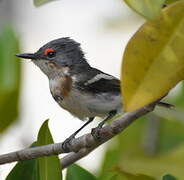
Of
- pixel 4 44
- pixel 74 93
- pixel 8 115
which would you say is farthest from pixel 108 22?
pixel 8 115

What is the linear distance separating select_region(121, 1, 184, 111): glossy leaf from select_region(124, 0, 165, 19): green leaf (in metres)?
0.13

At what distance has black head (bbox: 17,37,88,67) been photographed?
479 centimetres

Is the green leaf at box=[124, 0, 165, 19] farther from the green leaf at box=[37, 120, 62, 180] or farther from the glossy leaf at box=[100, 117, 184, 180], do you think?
the glossy leaf at box=[100, 117, 184, 180]

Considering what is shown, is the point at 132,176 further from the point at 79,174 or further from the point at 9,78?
the point at 9,78

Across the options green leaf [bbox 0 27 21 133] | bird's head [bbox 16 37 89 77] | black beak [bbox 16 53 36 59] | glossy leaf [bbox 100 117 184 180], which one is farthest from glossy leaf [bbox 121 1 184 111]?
bird's head [bbox 16 37 89 77]

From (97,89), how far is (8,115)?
1.01 metres

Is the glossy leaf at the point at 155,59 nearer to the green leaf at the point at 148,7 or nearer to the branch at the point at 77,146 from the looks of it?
the green leaf at the point at 148,7

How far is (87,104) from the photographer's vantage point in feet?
13.5

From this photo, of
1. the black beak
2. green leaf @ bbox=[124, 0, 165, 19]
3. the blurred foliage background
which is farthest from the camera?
the black beak

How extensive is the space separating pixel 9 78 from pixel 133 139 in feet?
3.80

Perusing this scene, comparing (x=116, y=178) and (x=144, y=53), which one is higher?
(x=144, y=53)

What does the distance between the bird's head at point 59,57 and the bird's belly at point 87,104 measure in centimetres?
57

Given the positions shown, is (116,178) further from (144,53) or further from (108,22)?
(108,22)

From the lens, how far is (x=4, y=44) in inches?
146
